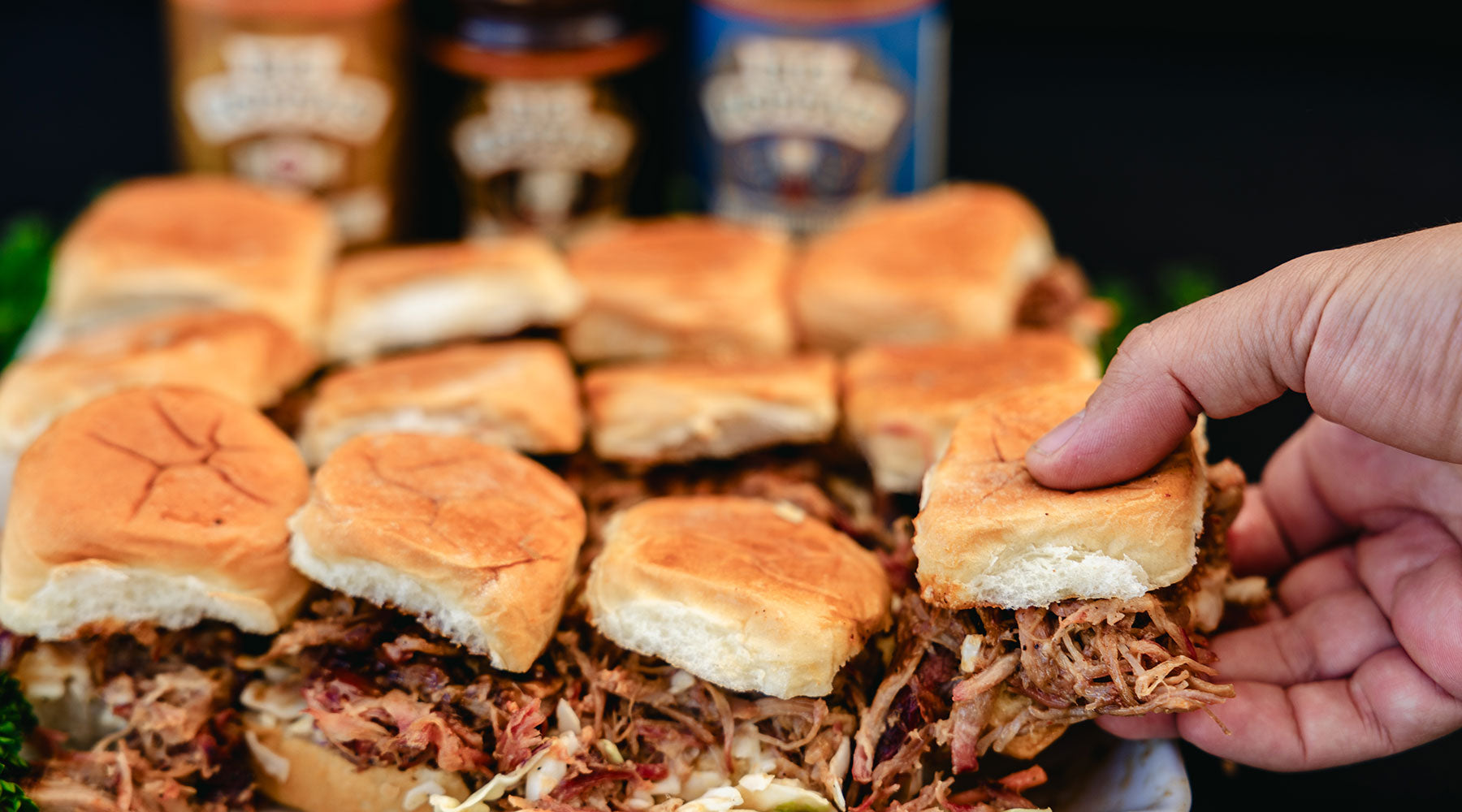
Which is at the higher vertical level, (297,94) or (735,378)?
(297,94)

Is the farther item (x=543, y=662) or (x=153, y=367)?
(x=153, y=367)

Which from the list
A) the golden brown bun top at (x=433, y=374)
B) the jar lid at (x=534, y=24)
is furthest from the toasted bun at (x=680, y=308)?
the jar lid at (x=534, y=24)

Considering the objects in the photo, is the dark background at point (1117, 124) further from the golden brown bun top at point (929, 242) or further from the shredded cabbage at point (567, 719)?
the shredded cabbage at point (567, 719)

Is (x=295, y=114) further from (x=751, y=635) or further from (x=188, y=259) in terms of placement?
(x=751, y=635)

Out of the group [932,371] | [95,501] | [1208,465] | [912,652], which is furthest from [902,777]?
[95,501]

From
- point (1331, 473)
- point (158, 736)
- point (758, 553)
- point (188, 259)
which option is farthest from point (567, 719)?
point (188, 259)

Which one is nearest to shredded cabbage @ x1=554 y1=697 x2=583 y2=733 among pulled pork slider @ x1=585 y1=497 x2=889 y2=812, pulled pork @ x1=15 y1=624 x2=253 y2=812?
pulled pork slider @ x1=585 y1=497 x2=889 y2=812

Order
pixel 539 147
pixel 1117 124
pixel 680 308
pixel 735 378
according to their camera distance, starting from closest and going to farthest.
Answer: pixel 735 378
pixel 680 308
pixel 539 147
pixel 1117 124

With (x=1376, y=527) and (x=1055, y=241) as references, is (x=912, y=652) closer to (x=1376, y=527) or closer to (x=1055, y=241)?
(x=1376, y=527)
